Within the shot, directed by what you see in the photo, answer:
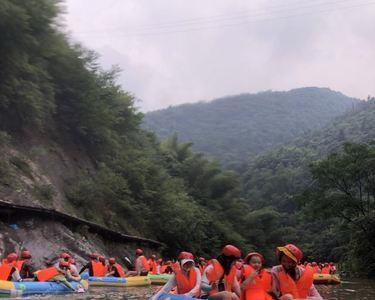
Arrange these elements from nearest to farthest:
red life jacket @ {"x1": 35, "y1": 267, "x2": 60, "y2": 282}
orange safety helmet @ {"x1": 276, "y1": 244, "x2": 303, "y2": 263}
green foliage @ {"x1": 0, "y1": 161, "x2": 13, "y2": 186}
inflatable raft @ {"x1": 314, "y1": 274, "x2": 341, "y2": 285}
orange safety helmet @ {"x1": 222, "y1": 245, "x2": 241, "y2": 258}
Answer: orange safety helmet @ {"x1": 276, "y1": 244, "x2": 303, "y2": 263}, orange safety helmet @ {"x1": 222, "y1": 245, "x2": 241, "y2": 258}, red life jacket @ {"x1": 35, "y1": 267, "x2": 60, "y2": 282}, green foliage @ {"x1": 0, "y1": 161, "x2": 13, "y2": 186}, inflatable raft @ {"x1": 314, "y1": 274, "x2": 341, "y2": 285}

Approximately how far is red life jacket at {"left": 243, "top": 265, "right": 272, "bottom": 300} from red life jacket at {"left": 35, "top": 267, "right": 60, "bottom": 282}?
7.80 meters

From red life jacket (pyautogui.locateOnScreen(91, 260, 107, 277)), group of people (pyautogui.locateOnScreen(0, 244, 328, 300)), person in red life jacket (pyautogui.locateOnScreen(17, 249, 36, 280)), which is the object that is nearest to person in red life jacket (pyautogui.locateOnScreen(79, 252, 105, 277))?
red life jacket (pyautogui.locateOnScreen(91, 260, 107, 277))

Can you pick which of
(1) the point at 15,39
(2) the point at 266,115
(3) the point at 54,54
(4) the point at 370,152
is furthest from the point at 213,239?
(2) the point at 266,115

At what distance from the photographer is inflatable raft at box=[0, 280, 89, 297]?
11875 mm

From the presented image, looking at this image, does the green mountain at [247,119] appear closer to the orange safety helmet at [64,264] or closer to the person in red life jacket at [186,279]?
the orange safety helmet at [64,264]

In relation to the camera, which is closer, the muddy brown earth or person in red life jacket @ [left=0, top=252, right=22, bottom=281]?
person in red life jacket @ [left=0, top=252, right=22, bottom=281]

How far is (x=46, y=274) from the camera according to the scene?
13.6 metres

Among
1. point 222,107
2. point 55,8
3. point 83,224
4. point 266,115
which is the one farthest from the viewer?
point 222,107

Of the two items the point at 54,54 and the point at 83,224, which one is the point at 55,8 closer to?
the point at 54,54

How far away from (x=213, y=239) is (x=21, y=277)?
101 ft

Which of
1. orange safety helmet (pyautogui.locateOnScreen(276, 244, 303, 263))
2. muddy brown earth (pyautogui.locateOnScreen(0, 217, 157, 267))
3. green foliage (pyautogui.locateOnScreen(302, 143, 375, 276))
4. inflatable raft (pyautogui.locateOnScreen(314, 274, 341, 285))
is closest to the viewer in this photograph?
orange safety helmet (pyautogui.locateOnScreen(276, 244, 303, 263))

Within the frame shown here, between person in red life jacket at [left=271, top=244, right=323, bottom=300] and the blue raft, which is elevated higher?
person in red life jacket at [left=271, top=244, right=323, bottom=300]

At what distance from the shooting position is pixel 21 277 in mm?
13469

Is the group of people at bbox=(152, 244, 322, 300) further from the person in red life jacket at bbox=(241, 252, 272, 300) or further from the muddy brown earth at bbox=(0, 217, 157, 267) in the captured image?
the muddy brown earth at bbox=(0, 217, 157, 267)
